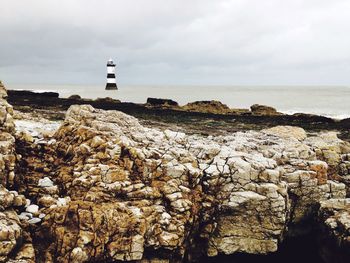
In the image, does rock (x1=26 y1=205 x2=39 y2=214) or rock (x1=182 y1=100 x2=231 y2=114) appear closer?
rock (x1=26 y1=205 x2=39 y2=214)

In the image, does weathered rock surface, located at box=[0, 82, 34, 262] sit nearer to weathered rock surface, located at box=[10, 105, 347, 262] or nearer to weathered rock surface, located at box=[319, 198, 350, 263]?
weathered rock surface, located at box=[10, 105, 347, 262]

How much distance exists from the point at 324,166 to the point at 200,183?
4193 millimetres

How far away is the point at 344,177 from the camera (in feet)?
42.0

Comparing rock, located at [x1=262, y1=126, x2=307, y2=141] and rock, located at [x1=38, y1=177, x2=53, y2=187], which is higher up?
rock, located at [x1=262, y1=126, x2=307, y2=141]

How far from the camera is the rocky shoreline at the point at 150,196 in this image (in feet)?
27.0

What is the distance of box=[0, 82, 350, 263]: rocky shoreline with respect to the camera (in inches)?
324

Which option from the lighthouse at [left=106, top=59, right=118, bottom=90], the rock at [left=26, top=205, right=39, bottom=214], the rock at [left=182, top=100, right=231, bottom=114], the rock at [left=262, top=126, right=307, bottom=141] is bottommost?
the rock at [left=26, top=205, right=39, bottom=214]

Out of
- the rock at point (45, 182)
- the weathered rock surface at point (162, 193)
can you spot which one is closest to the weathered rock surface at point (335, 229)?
the weathered rock surface at point (162, 193)

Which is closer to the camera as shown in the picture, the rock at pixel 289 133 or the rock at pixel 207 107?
the rock at pixel 289 133

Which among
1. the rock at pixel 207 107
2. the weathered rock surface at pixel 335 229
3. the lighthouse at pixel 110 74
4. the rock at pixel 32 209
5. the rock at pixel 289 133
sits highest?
the lighthouse at pixel 110 74

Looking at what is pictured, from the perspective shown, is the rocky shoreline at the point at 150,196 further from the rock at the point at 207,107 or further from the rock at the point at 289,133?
the rock at the point at 207,107

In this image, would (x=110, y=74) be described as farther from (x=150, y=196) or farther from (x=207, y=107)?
(x=150, y=196)

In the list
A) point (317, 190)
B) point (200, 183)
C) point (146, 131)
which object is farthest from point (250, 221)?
point (146, 131)

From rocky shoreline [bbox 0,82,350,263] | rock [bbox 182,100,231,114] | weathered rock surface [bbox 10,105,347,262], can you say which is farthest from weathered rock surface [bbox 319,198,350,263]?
rock [bbox 182,100,231,114]
